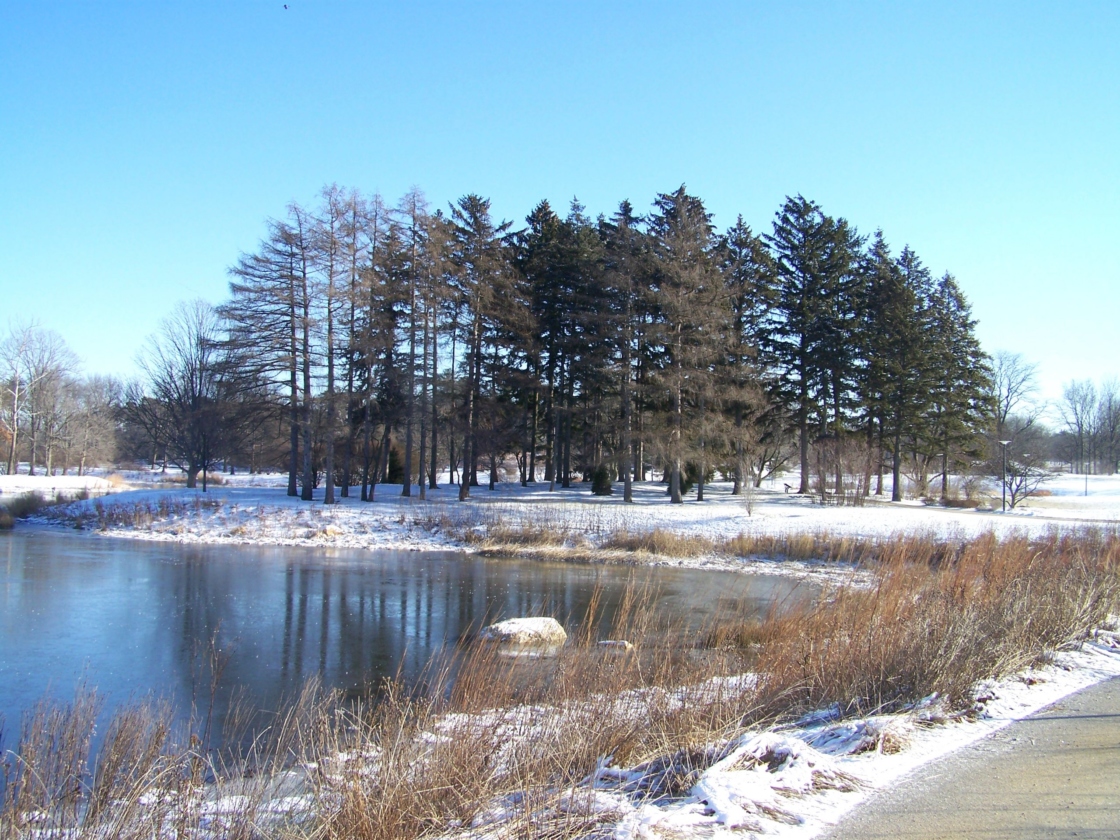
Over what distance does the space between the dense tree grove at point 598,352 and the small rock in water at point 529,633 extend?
19.7m

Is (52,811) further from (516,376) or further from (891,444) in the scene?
(891,444)

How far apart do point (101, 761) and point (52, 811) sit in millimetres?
846

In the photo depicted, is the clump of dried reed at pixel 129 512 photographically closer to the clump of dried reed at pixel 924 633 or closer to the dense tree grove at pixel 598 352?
the dense tree grove at pixel 598 352

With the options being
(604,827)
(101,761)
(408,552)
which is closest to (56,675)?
(101,761)

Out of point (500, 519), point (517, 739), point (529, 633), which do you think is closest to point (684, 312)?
point (500, 519)

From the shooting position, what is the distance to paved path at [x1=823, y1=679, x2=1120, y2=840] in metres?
4.18

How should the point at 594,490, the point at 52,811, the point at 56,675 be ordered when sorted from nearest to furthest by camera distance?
1. the point at 52,811
2. the point at 56,675
3. the point at 594,490

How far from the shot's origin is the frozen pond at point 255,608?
10188 millimetres

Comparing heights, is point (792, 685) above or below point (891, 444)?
below

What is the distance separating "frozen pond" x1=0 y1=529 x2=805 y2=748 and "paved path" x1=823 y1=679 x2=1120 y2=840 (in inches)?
147

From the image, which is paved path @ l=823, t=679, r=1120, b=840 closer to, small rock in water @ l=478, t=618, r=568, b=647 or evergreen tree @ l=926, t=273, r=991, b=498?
small rock in water @ l=478, t=618, r=568, b=647

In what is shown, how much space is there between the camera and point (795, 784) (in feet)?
15.3

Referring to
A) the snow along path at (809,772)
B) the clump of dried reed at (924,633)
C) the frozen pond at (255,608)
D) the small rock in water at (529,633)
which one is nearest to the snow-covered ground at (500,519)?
the frozen pond at (255,608)

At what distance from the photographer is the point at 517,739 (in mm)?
5484
